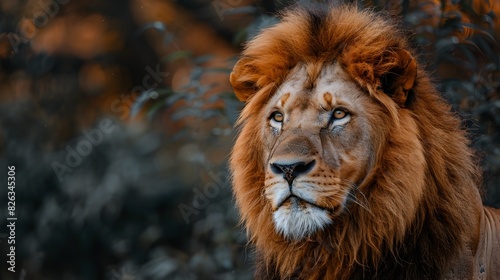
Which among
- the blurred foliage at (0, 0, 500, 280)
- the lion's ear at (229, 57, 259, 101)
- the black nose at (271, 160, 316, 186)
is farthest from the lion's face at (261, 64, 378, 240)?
the blurred foliage at (0, 0, 500, 280)

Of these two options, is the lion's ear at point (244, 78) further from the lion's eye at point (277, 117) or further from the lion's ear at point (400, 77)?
the lion's ear at point (400, 77)

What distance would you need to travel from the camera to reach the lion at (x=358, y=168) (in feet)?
9.55

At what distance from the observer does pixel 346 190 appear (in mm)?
2910

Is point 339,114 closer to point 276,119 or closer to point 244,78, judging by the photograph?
point 276,119

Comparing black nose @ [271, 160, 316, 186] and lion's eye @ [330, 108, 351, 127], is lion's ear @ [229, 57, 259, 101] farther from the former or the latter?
black nose @ [271, 160, 316, 186]

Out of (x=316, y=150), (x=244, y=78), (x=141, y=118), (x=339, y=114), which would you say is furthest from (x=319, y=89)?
(x=141, y=118)

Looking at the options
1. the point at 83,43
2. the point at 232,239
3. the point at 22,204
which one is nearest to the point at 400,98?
the point at 232,239

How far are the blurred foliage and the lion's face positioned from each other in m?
1.54

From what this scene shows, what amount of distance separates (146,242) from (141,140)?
0.78 metres

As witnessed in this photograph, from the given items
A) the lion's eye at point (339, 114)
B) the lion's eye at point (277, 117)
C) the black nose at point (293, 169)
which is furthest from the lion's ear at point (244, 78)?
the black nose at point (293, 169)

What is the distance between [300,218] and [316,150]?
0.23 meters

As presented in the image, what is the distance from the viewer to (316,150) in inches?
113

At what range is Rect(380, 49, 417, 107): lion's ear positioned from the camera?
3027mm

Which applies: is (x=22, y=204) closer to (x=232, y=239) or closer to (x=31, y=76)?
(x=31, y=76)
